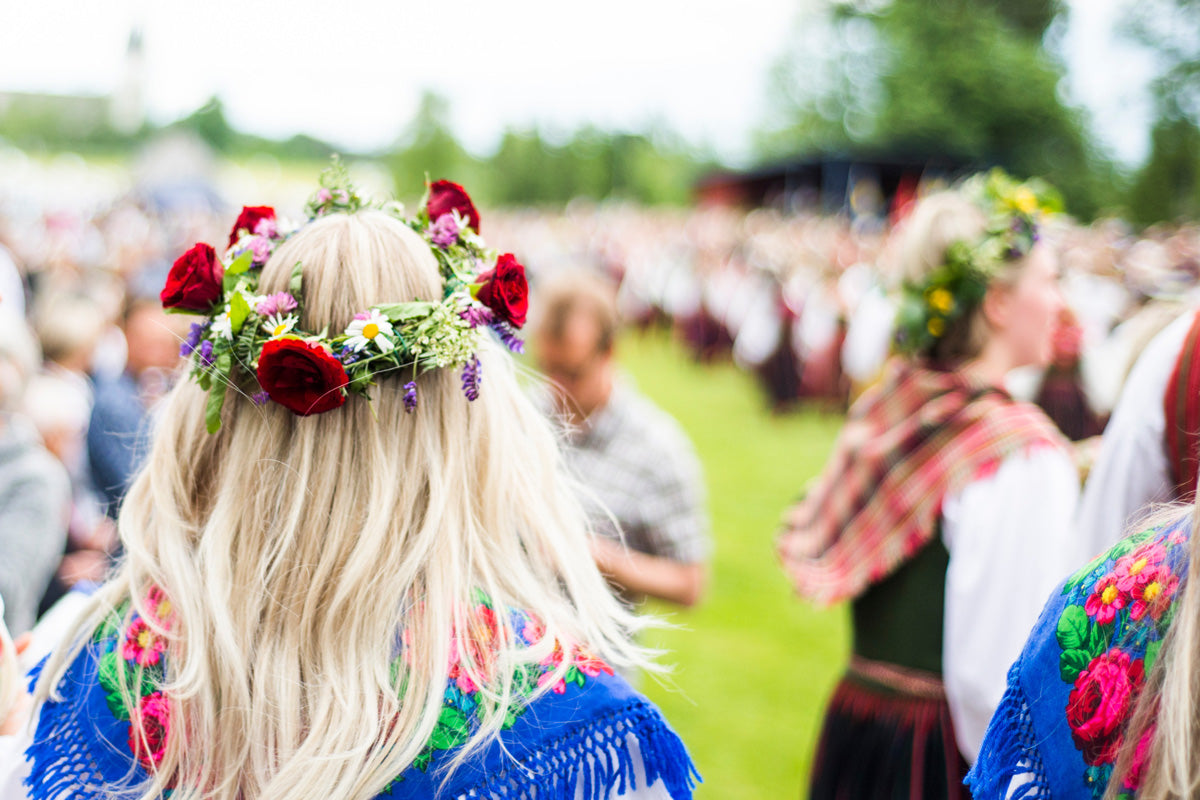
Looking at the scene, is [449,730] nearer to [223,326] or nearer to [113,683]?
[113,683]

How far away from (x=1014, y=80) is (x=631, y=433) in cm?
3963

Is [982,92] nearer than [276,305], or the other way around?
[276,305]

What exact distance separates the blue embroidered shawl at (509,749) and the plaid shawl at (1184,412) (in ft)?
→ 4.32

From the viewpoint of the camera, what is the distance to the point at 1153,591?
3.43ft

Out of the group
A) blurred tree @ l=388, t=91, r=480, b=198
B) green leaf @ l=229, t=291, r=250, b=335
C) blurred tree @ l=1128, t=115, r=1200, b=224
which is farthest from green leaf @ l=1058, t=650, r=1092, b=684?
blurred tree @ l=388, t=91, r=480, b=198

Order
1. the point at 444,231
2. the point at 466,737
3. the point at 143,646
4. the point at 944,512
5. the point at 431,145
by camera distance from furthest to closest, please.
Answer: the point at 431,145
the point at 944,512
the point at 444,231
the point at 143,646
the point at 466,737

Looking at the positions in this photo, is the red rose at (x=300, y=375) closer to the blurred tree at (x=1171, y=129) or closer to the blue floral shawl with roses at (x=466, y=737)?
the blue floral shawl with roses at (x=466, y=737)

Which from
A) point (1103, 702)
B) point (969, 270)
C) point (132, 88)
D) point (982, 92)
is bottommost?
point (1103, 702)

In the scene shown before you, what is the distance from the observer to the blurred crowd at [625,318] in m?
2.64

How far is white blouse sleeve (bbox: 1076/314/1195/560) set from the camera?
199 centimetres

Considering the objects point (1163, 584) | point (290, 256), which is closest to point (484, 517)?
point (290, 256)

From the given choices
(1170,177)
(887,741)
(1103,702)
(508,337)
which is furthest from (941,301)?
(1170,177)

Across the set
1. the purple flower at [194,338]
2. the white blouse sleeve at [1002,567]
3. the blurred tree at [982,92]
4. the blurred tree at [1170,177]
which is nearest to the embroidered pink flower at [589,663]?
the purple flower at [194,338]

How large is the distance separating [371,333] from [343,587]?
1.19 ft
